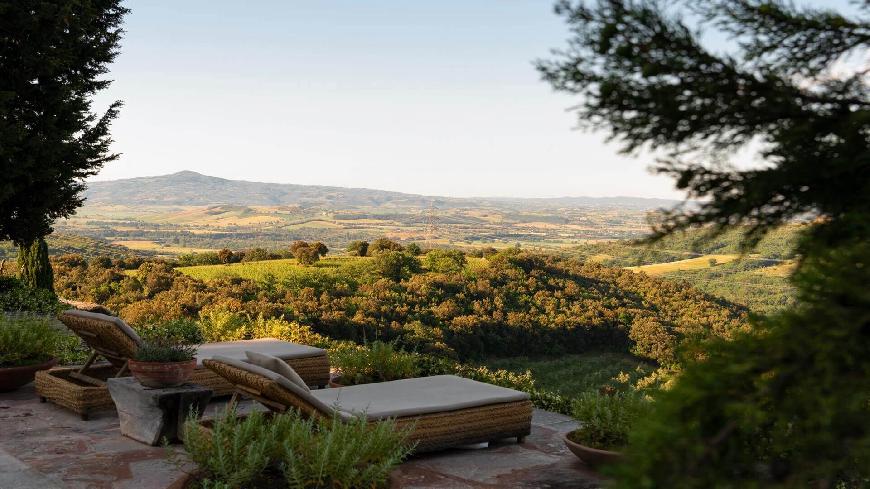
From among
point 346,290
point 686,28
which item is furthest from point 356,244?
point 686,28

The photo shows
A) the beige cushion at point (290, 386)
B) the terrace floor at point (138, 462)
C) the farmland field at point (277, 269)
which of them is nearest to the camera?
the beige cushion at point (290, 386)

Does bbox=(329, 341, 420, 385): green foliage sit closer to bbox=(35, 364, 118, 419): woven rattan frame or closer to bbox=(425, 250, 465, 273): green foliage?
bbox=(35, 364, 118, 419): woven rattan frame

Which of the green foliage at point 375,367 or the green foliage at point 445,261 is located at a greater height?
the green foliage at point 375,367

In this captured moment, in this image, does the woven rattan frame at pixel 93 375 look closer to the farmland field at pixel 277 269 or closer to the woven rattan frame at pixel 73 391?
the woven rattan frame at pixel 73 391

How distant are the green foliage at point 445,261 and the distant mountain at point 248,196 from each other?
49.2 metres

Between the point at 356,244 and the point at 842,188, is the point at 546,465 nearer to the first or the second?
the point at 842,188

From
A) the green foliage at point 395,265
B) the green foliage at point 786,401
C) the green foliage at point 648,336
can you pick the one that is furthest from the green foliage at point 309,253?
the green foliage at point 786,401

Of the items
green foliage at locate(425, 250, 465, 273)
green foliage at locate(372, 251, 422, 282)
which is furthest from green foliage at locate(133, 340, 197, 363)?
green foliage at locate(425, 250, 465, 273)

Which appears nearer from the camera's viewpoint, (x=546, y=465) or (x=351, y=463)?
(x=351, y=463)

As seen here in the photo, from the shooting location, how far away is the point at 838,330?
4.53ft

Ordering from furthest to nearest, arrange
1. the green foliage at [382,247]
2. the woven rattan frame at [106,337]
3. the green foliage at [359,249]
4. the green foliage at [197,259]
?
the green foliage at [359,249]
the green foliage at [382,247]
the green foliage at [197,259]
the woven rattan frame at [106,337]

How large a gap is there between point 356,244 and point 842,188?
102ft

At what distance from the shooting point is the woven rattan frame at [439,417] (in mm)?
4230

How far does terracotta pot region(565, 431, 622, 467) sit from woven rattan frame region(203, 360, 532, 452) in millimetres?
537
